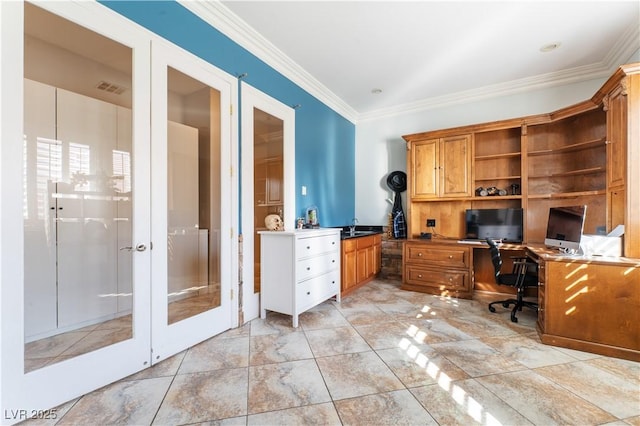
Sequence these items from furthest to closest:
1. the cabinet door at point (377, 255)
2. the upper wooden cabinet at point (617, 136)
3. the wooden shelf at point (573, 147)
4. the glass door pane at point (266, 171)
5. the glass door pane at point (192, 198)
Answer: the cabinet door at point (377, 255), the wooden shelf at point (573, 147), the glass door pane at point (266, 171), the upper wooden cabinet at point (617, 136), the glass door pane at point (192, 198)

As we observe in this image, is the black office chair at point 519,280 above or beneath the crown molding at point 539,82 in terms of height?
beneath

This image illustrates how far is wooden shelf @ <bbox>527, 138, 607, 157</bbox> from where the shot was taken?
10.1ft

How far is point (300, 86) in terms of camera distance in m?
3.66

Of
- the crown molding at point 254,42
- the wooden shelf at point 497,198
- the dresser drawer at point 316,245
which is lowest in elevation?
the dresser drawer at point 316,245

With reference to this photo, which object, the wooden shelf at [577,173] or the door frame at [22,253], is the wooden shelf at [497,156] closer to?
the wooden shelf at [577,173]

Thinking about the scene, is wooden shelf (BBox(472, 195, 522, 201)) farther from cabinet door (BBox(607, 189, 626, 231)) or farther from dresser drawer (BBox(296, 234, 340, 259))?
dresser drawer (BBox(296, 234, 340, 259))

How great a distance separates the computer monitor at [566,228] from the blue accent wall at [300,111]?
9.20 ft

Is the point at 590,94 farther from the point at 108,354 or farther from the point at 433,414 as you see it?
the point at 108,354

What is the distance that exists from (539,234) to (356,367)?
11.1 feet

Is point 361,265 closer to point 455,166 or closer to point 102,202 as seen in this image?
point 455,166

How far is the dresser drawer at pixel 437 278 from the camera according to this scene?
143 inches

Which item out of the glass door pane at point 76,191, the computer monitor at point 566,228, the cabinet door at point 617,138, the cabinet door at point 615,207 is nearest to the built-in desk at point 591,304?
the computer monitor at point 566,228

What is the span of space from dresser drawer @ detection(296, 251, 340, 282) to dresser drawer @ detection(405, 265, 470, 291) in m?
1.25

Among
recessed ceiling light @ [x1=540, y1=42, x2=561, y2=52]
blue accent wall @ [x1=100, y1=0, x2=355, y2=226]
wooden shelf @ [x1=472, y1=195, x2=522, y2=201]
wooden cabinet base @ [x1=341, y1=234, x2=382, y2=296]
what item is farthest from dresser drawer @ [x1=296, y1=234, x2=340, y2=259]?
recessed ceiling light @ [x1=540, y1=42, x2=561, y2=52]
